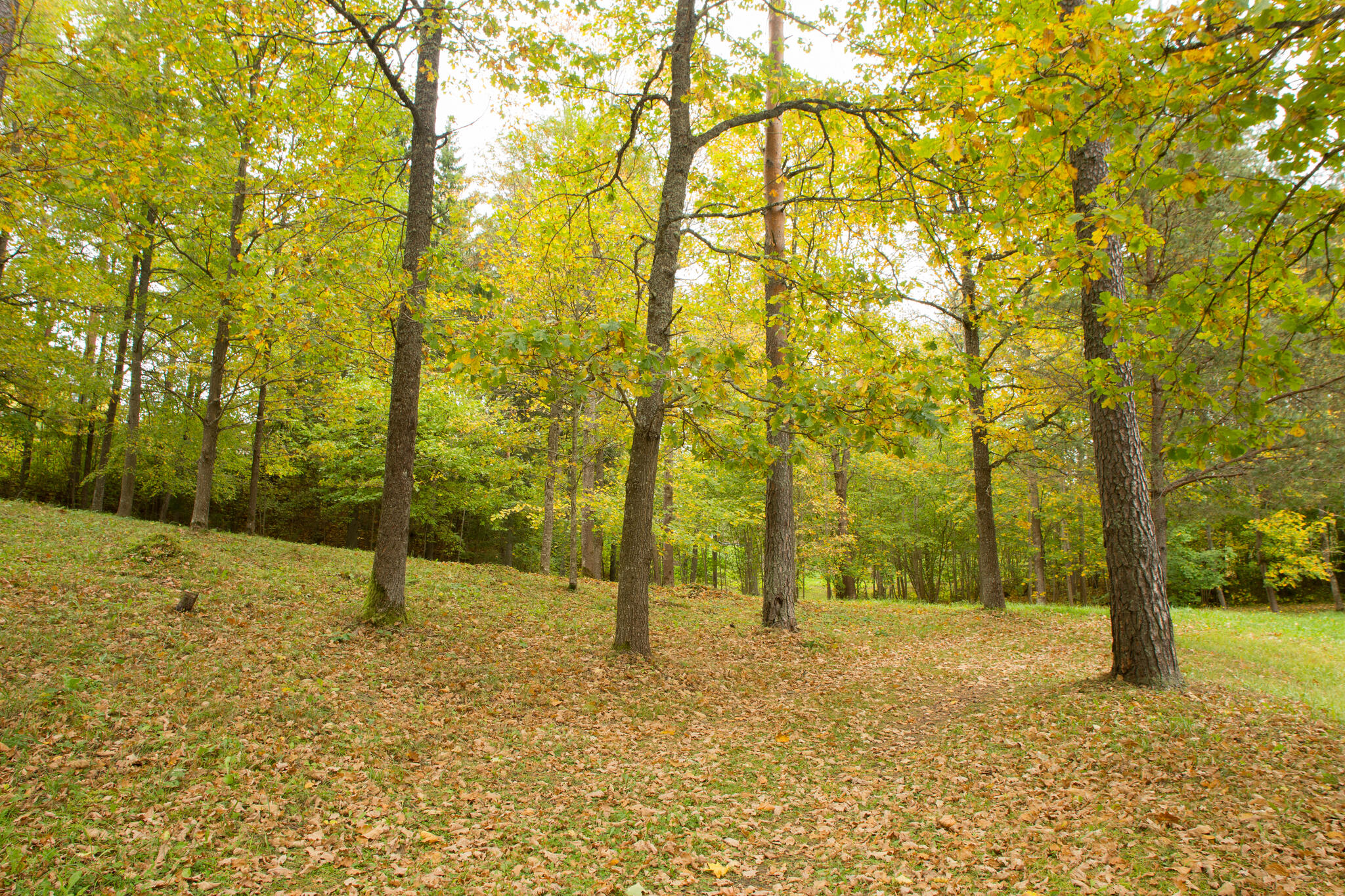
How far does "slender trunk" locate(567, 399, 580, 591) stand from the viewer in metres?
13.1

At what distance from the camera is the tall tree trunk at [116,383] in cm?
1538

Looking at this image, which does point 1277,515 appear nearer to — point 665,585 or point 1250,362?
point 665,585

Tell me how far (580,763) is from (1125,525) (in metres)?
6.06

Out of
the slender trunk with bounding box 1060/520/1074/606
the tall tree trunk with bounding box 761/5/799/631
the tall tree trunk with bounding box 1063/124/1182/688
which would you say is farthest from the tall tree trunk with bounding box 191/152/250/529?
the slender trunk with bounding box 1060/520/1074/606

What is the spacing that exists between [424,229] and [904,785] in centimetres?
840

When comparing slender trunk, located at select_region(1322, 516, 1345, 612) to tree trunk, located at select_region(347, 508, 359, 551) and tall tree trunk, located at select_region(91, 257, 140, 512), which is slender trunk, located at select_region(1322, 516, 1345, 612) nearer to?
tree trunk, located at select_region(347, 508, 359, 551)

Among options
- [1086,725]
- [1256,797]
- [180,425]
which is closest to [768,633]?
[1086,725]

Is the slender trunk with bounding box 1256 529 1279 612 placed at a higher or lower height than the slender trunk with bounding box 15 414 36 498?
lower

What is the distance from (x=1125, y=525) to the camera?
264 inches

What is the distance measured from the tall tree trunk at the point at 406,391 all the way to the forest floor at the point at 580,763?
60 cm

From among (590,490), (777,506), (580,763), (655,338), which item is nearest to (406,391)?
(655,338)

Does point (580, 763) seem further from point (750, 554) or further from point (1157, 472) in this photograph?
point (750, 554)

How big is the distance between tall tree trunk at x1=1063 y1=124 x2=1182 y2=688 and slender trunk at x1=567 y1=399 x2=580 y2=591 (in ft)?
29.1

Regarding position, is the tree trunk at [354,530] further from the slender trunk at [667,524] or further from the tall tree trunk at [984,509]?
the tall tree trunk at [984,509]
